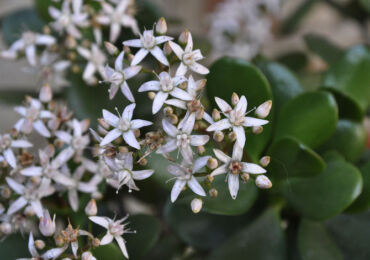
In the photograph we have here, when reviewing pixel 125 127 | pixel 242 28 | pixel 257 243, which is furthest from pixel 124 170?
pixel 242 28

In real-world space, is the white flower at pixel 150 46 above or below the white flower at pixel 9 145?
above

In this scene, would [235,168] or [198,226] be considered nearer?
[235,168]

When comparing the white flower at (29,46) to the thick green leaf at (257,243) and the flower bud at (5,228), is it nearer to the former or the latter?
the flower bud at (5,228)

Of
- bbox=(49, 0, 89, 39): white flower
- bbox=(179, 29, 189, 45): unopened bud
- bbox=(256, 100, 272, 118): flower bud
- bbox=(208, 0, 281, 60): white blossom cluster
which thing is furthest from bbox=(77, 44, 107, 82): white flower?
bbox=(208, 0, 281, 60): white blossom cluster

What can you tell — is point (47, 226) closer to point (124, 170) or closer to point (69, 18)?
point (124, 170)

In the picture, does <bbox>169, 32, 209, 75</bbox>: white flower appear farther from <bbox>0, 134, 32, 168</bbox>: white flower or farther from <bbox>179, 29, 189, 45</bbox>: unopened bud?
<bbox>0, 134, 32, 168</bbox>: white flower

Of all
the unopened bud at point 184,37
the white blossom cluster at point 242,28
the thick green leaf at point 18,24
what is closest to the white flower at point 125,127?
the unopened bud at point 184,37

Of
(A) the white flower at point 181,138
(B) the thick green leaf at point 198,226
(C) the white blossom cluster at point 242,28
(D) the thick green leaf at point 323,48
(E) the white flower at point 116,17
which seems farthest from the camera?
(C) the white blossom cluster at point 242,28
